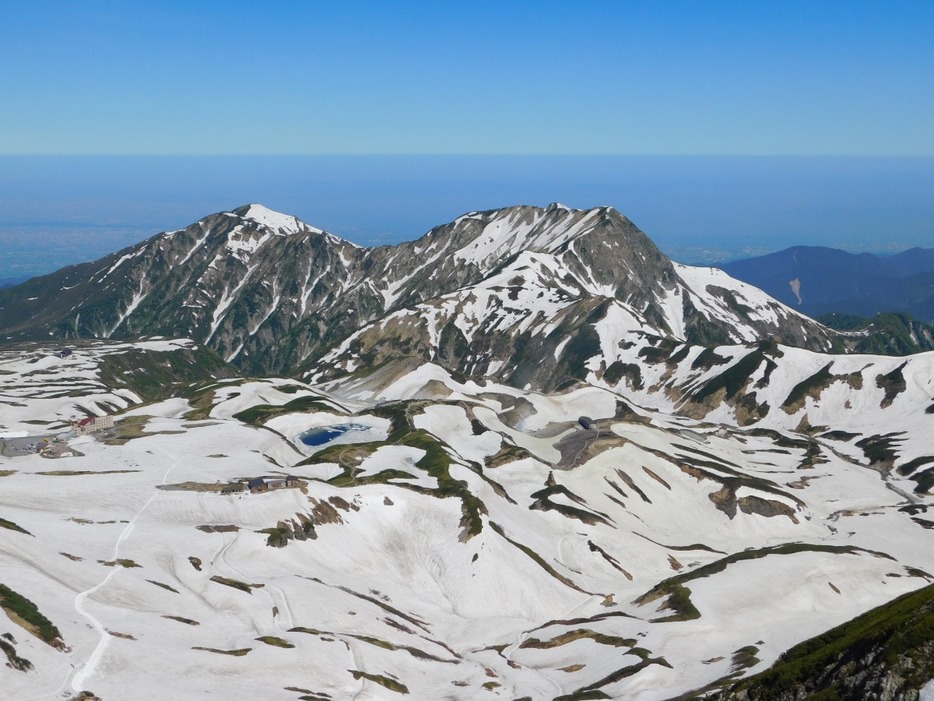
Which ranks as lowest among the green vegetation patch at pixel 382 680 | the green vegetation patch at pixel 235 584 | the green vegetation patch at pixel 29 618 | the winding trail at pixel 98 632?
the green vegetation patch at pixel 382 680

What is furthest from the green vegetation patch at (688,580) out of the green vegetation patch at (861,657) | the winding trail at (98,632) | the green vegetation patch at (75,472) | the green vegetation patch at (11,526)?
the green vegetation patch at (75,472)

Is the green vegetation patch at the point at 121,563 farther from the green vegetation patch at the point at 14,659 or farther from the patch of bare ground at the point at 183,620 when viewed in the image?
the green vegetation patch at the point at 14,659

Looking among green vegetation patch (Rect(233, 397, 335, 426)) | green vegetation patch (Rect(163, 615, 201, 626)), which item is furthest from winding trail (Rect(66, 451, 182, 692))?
green vegetation patch (Rect(233, 397, 335, 426))

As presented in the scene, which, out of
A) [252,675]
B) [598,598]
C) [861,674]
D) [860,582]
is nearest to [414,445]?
[598,598]

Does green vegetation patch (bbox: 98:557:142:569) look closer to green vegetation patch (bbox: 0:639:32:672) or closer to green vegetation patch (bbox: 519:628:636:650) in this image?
green vegetation patch (bbox: 0:639:32:672)

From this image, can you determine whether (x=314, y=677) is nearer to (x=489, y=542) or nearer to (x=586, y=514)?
(x=489, y=542)

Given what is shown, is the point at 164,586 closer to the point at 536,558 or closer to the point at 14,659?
the point at 14,659

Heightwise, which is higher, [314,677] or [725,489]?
[314,677]

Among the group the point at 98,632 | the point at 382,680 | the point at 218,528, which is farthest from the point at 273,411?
the point at 98,632
